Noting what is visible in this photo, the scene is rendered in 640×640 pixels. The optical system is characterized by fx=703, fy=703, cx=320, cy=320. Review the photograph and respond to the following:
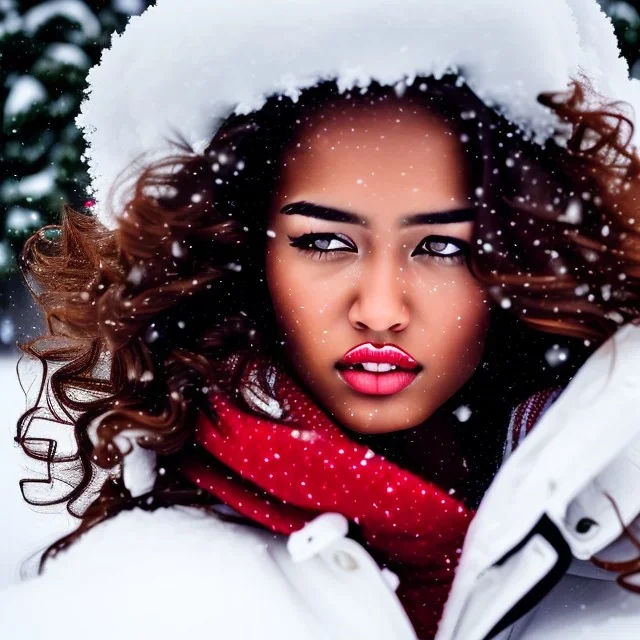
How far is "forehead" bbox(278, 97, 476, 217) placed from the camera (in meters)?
1.21

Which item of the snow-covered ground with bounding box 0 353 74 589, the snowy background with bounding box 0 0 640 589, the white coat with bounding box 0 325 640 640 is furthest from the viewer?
the snowy background with bounding box 0 0 640 589

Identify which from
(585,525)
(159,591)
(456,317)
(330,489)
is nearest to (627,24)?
(456,317)

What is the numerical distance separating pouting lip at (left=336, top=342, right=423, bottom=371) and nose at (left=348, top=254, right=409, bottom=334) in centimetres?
3

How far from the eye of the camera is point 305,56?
116 centimetres

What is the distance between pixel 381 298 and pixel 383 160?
0.78 ft

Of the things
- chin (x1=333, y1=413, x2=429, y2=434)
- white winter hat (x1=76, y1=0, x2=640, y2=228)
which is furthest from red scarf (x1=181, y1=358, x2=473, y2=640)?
→ white winter hat (x1=76, y1=0, x2=640, y2=228)

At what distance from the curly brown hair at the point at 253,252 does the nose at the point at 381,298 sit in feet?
0.53

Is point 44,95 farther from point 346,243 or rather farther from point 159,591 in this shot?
point 159,591

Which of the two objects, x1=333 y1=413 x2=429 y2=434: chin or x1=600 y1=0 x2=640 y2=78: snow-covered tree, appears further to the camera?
x1=600 y1=0 x2=640 y2=78: snow-covered tree

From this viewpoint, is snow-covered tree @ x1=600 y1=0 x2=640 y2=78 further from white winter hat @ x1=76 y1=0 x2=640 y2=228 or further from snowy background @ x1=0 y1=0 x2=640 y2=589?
white winter hat @ x1=76 y1=0 x2=640 y2=228

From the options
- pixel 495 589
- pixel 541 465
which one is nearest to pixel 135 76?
pixel 541 465

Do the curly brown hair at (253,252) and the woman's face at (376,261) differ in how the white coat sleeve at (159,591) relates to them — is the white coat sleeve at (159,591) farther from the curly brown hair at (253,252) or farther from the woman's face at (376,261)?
the woman's face at (376,261)

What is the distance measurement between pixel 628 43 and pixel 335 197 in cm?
312

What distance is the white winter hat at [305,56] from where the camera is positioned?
113 centimetres
